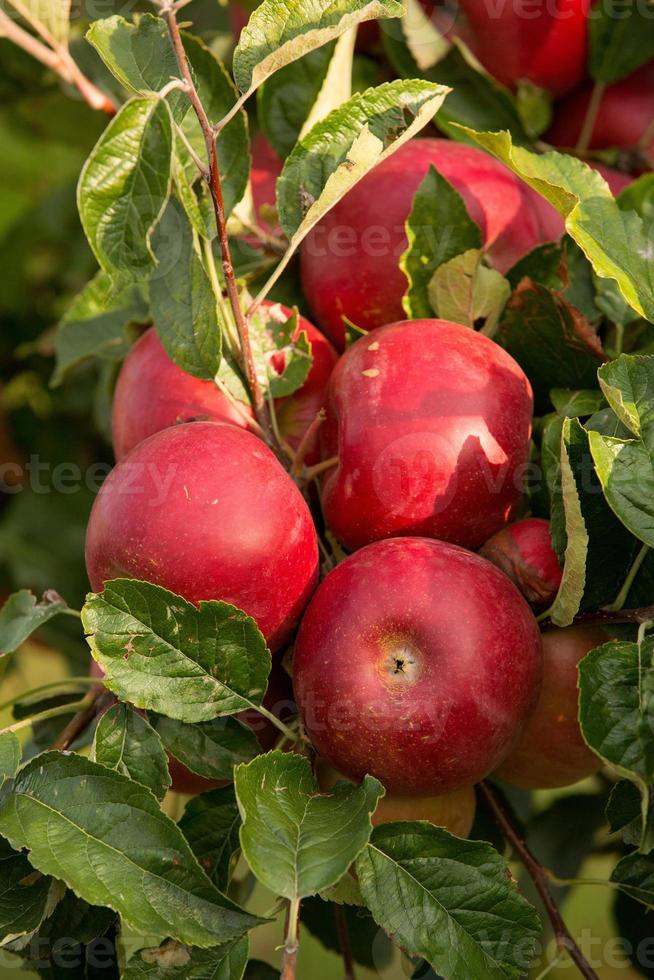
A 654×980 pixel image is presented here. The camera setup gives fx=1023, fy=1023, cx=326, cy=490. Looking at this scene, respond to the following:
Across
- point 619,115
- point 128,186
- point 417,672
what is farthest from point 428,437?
point 619,115

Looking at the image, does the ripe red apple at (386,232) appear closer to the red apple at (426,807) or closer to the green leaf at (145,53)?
the green leaf at (145,53)

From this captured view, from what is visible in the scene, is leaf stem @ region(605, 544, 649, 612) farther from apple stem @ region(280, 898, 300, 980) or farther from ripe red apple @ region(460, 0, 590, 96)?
ripe red apple @ region(460, 0, 590, 96)

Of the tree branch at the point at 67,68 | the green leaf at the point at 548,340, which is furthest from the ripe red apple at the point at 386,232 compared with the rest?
the tree branch at the point at 67,68

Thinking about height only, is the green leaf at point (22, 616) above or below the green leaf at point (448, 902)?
above

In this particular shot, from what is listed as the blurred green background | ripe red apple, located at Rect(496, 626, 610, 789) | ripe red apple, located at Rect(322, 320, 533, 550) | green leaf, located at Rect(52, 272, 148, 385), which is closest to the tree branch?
green leaf, located at Rect(52, 272, 148, 385)

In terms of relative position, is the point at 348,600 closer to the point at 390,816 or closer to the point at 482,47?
the point at 390,816

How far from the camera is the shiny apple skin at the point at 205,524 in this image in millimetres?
830

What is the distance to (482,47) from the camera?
130cm

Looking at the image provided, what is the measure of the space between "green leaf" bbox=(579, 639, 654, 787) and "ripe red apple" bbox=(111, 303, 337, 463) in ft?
1.20

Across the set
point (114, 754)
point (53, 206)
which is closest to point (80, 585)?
point (53, 206)

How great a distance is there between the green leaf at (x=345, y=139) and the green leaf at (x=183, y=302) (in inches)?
3.6

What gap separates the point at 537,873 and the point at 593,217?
0.62 meters

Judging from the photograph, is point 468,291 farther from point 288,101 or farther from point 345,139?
point 288,101

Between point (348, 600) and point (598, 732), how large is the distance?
0.22 m
